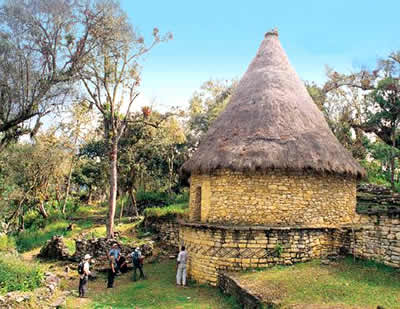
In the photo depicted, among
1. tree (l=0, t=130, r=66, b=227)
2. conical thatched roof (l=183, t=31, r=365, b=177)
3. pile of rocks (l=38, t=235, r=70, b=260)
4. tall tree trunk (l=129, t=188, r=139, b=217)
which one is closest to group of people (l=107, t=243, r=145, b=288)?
pile of rocks (l=38, t=235, r=70, b=260)

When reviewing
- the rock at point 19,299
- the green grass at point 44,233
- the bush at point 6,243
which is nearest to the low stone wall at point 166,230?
the green grass at point 44,233

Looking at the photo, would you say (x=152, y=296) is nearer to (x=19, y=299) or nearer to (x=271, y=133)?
(x=19, y=299)

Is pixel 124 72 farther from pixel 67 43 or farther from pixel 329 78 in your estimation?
pixel 329 78

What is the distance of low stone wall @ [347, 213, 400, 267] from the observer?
354 inches

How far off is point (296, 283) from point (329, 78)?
18.5 meters

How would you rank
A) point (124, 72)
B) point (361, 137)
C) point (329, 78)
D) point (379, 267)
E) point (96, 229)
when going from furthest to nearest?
1. point (329, 78)
2. point (361, 137)
3. point (96, 229)
4. point (124, 72)
5. point (379, 267)

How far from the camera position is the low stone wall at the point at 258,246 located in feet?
33.8

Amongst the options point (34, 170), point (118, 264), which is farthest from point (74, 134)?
point (118, 264)

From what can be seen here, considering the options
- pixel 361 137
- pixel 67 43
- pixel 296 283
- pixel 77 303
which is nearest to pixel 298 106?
pixel 296 283

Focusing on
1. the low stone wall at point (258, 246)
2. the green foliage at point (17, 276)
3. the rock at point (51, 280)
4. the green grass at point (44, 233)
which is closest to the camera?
the green foliage at point (17, 276)

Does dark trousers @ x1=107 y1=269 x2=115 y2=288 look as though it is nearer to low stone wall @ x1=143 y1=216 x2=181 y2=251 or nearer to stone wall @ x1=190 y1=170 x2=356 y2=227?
stone wall @ x1=190 y1=170 x2=356 y2=227

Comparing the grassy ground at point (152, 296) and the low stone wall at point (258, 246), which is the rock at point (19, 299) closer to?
the grassy ground at point (152, 296)

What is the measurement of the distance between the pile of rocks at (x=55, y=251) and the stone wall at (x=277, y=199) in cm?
723

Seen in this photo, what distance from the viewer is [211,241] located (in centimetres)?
1072
